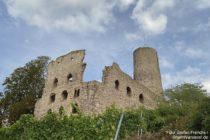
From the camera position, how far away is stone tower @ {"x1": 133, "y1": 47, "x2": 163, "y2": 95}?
28.7 m

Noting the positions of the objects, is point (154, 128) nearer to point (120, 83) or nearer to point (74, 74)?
point (120, 83)

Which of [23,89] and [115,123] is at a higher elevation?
[23,89]

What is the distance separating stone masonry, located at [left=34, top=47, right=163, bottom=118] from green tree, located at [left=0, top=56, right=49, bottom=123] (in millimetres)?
1511

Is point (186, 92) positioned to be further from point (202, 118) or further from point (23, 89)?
point (202, 118)

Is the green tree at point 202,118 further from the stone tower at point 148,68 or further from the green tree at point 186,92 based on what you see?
the stone tower at point 148,68

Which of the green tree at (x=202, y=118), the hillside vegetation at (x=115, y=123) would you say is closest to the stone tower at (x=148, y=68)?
the hillside vegetation at (x=115, y=123)

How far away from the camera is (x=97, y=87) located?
23438mm

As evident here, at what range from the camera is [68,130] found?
13.2 m

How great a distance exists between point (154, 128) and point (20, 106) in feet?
49.8

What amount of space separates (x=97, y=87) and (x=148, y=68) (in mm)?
6996

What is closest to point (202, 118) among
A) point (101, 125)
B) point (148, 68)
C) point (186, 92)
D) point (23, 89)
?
point (101, 125)

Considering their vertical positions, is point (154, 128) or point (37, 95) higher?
point (37, 95)

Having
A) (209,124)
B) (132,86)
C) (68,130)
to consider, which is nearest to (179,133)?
(209,124)

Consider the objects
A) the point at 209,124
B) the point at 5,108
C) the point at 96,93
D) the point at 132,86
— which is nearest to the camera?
the point at 209,124
